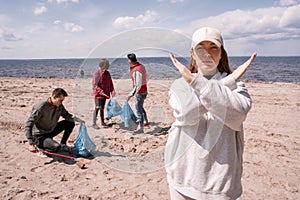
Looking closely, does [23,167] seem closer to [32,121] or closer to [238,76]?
[32,121]

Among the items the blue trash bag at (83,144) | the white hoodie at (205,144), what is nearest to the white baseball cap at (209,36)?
the white hoodie at (205,144)

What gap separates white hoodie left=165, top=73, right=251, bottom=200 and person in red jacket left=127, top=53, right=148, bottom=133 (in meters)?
2.09

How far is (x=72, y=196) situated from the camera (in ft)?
10.8

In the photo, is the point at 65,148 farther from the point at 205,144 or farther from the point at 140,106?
the point at 205,144

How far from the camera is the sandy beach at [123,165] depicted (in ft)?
11.0

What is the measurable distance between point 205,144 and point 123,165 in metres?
2.56

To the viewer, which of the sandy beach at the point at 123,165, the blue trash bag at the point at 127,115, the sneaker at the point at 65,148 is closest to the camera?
the sandy beach at the point at 123,165

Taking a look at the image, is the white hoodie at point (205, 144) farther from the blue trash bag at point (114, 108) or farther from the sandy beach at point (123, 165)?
the blue trash bag at point (114, 108)

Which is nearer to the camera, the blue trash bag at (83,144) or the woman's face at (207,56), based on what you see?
the woman's face at (207,56)

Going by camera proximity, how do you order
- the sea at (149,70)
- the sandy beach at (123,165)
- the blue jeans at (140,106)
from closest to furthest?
1. the sea at (149,70)
2. the sandy beach at (123,165)
3. the blue jeans at (140,106)

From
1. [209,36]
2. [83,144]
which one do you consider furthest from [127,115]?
[209,36]

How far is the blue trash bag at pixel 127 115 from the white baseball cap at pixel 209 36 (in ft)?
14.0

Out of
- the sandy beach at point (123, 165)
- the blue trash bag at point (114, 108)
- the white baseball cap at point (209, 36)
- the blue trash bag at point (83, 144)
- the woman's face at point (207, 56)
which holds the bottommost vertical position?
the sandy beach at point (123, 165)

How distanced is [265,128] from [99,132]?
13.7 feet
